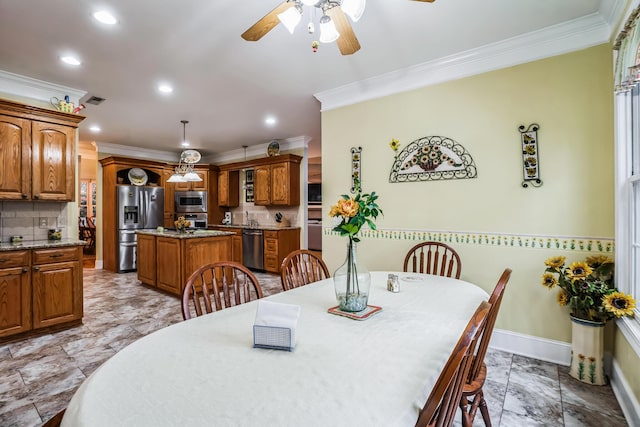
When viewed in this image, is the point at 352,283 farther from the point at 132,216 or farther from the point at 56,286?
the point at 132,216

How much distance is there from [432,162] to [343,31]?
166cm

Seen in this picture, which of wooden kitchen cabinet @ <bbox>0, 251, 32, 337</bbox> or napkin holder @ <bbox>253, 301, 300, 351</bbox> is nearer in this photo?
napkin holder @ <bbox>253, 301, 300, 351</bbox>

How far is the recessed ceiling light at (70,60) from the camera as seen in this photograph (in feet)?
9.25

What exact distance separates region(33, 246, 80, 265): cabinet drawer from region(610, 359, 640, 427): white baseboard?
456 cm

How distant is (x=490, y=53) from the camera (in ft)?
8.91

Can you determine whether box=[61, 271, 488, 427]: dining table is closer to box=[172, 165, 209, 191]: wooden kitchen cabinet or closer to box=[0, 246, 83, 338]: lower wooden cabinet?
box=[0, 246, 83, 338]: lower wooden cabinet

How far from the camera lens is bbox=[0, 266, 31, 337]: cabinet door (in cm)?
283

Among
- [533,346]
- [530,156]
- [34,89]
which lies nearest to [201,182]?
[34,89]

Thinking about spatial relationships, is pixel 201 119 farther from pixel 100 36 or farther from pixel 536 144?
pixel 536 144

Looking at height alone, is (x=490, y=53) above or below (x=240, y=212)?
above

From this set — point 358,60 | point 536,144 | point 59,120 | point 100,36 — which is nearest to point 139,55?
point 100,36

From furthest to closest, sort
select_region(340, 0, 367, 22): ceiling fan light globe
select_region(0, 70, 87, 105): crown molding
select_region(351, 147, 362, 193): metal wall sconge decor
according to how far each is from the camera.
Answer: select_region(351, 147, 362, 193): metal wall sconge decor → select_region(0, 70, 87, 105): crown molding → select_region(340, 0, 367, 22): ceiling fan light globe

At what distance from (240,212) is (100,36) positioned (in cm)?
518

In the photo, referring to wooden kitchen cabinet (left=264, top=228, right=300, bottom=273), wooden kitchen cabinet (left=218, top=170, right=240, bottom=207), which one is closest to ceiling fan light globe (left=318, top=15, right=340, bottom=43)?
wooden kitchen cabinet (left=264, top=228, right=300, bottom=273)
